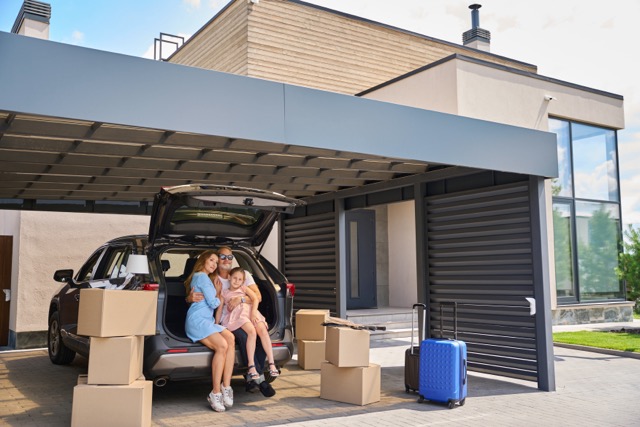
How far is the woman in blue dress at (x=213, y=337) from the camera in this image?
6.18 m

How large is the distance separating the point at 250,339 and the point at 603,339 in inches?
341

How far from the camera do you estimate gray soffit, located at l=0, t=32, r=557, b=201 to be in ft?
15.3

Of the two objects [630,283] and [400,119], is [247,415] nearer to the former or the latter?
[400,119]

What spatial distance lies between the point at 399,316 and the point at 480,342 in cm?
649

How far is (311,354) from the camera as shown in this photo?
875 cm

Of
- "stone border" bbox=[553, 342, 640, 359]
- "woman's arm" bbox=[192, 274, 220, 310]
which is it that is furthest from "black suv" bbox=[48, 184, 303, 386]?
"stone border" bbox=[553, 342, 640, 359]

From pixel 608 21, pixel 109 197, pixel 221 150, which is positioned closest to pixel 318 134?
pixel 221 150

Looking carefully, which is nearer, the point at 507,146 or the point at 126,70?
the point at 126,70

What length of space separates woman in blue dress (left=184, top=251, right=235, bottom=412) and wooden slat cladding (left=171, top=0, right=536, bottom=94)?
9.92 meters

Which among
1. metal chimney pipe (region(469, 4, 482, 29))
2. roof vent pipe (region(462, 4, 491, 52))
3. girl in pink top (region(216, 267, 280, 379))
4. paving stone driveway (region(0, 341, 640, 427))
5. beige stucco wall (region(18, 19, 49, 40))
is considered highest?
metal chimney pipe (region(469, 4, 482, 29))

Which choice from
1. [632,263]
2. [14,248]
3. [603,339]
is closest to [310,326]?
[14,248]

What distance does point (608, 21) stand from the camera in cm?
1606

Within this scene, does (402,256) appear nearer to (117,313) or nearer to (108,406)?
(117,313)

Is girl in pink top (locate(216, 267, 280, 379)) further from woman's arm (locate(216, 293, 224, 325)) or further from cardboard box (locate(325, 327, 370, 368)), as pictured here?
cardboard box (locate(325, 327, 370, 368))
